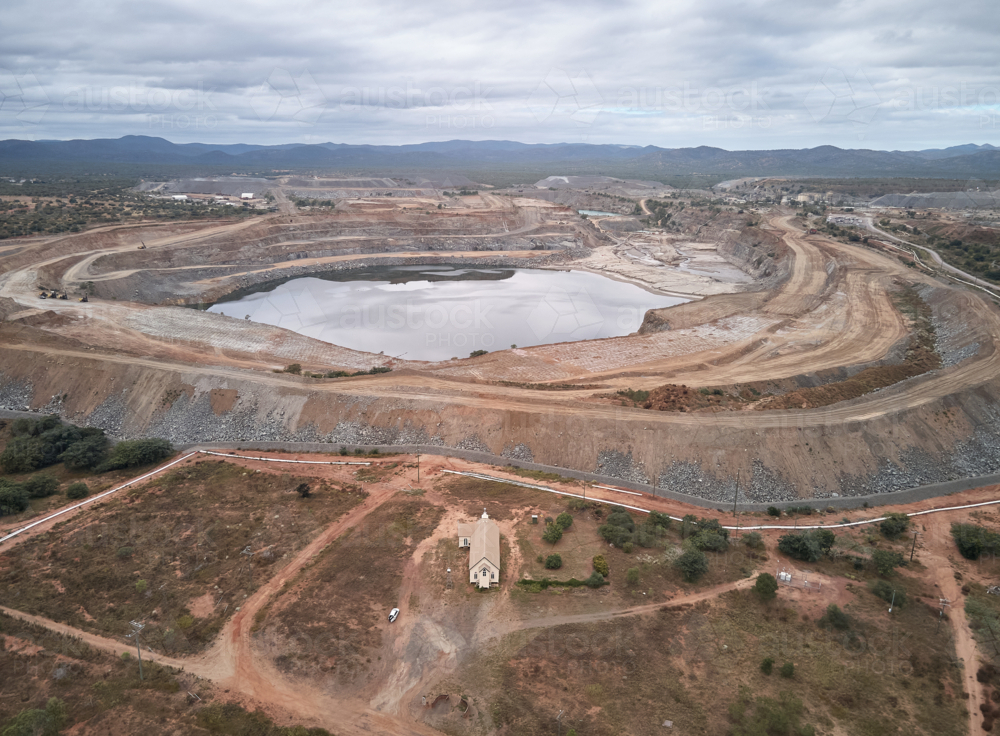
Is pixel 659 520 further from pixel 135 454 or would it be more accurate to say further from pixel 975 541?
pixel 135 454

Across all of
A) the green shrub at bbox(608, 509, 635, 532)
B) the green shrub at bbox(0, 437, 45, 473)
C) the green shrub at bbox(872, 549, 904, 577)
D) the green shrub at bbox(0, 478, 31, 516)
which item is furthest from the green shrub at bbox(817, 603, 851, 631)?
the green shrub at bbox(0, 437, 45, 473)

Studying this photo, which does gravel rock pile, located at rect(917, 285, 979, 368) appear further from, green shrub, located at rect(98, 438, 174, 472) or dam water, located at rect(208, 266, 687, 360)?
green shrub, located at rect(98, 438, 174, 472)

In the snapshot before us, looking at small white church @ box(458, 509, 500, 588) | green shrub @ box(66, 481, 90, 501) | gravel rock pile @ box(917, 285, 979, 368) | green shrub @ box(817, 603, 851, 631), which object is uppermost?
gravel rock pile @ box(917, 285, 979, 368)

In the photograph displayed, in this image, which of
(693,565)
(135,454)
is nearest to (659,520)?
(693,565)

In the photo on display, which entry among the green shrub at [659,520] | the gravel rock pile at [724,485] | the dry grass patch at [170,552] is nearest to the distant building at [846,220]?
the gravel rock pile at [724,485]

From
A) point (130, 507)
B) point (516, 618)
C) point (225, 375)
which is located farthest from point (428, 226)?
point (516, 618)

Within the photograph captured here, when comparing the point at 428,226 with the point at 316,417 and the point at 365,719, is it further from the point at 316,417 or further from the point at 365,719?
the point at 365,719
